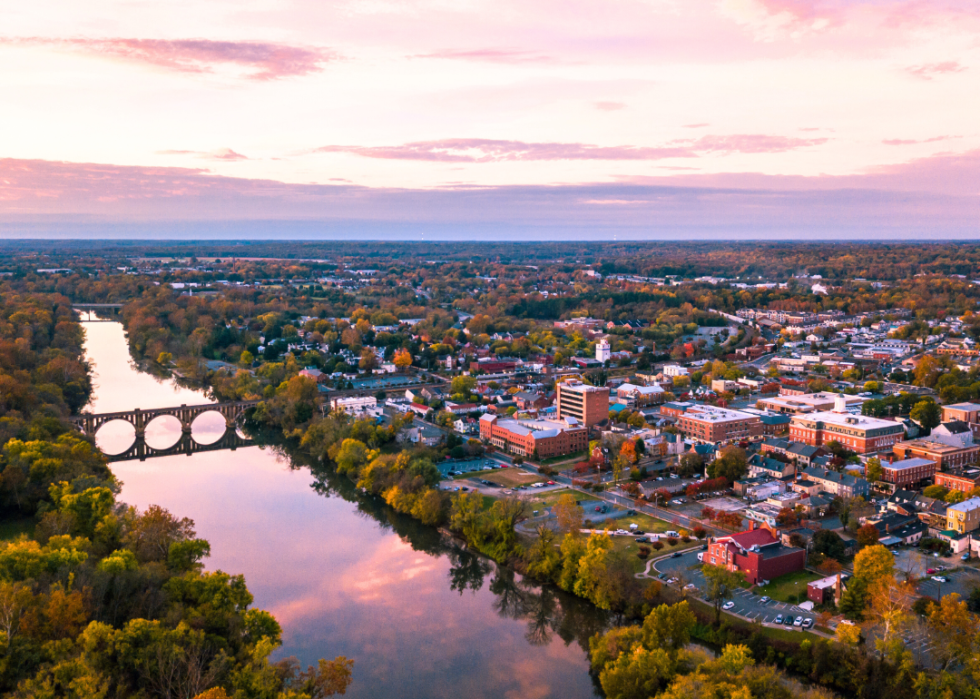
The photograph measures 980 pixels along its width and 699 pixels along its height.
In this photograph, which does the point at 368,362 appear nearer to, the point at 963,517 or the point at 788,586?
the point at 788,586

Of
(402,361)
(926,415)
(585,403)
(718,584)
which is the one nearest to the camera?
(718,584)

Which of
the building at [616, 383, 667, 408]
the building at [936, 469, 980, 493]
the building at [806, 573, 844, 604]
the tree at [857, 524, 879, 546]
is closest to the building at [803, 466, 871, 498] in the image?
the building at [936, 469, 980, 493]

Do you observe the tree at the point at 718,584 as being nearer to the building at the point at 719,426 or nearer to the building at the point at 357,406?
the building at the point at 719,426

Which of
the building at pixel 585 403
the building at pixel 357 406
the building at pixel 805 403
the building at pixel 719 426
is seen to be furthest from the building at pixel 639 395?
the building at pixel 357 406

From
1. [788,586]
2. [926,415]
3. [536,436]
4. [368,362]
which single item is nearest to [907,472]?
[926,415]

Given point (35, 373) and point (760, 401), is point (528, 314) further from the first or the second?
point (35, 373)
